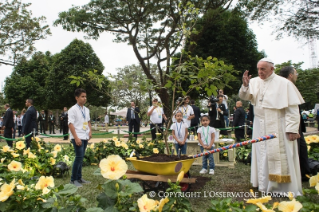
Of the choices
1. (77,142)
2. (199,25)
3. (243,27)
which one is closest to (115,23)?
(199,25)

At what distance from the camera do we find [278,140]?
3.89 m

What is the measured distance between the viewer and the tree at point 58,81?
85.0 feet

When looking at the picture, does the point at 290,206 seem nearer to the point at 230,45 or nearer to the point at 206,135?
the point at 206,135

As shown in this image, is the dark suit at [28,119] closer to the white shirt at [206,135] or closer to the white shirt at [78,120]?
the white shirt at [78,120]

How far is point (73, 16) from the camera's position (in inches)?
611

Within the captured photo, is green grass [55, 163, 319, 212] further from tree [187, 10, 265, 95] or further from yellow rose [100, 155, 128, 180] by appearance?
tree [187, 10, 265, 95]

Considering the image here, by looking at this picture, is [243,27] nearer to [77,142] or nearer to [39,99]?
[77,142]

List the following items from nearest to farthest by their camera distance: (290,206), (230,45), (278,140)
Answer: (290,206), (278,140), (230,45)

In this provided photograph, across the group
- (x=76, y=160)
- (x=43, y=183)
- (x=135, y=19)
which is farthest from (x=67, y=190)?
(x=135, y=19)

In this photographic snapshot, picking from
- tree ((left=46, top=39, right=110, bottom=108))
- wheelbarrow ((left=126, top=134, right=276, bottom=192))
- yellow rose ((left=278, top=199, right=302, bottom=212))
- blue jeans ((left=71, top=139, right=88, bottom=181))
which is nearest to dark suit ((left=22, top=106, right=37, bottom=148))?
blue jeans ((left=71, top=139, right=88, bottom=181))

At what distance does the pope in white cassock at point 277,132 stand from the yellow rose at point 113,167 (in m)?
3.00

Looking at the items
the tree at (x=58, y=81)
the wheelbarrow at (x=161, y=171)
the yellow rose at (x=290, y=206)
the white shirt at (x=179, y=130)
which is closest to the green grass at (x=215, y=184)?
the wheelbarrow at (x=161, y=171)

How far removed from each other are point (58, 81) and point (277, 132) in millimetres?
25202

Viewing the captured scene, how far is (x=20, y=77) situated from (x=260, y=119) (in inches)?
1253
